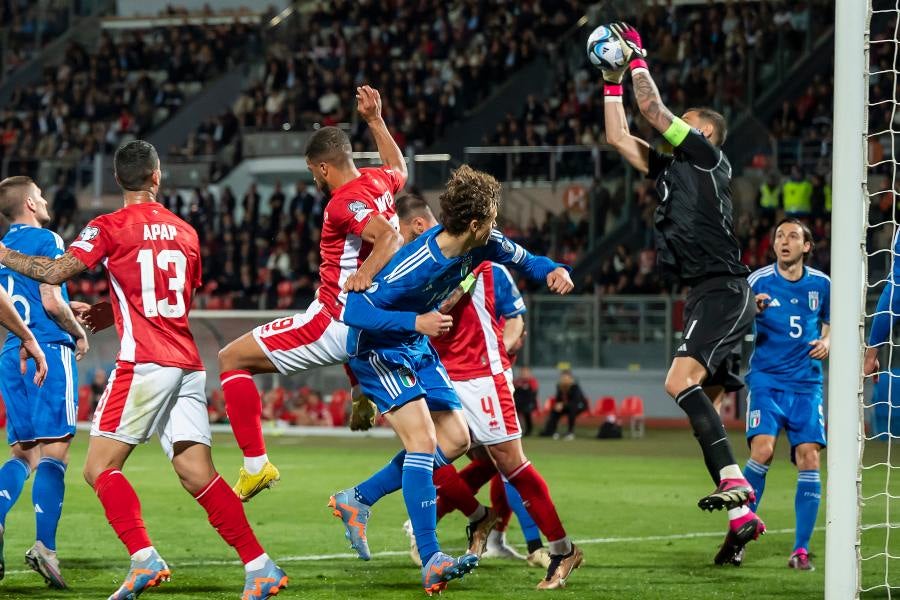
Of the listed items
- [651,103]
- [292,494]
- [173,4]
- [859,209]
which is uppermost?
[173,4]

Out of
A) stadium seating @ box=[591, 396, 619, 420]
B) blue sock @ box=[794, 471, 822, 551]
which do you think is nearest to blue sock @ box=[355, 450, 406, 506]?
blue sock @ box=[794, 471, 822, 551]

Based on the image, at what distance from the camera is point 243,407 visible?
7805 mm

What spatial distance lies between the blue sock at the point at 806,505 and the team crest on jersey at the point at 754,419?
1.59 feet

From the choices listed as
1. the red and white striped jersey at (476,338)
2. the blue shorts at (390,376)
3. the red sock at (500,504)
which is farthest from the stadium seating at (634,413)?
the blue shorts at (390,376)

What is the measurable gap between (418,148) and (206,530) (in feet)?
72.5

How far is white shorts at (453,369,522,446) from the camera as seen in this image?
8484mm

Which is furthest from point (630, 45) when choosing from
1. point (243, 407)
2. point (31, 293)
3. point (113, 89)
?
point (113, 89)

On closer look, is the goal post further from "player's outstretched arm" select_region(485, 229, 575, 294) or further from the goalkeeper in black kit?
"player's outstretched arm" select_region(485, 229, 575, 294)

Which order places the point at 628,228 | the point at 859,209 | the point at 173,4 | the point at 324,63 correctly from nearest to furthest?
the point at 859,209 → the point at 628,228 → the point at 324,63 → the point at 173,4

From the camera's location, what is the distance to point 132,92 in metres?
38.4

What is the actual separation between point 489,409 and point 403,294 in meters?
1.57

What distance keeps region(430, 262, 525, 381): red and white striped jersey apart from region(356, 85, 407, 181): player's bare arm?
34.8 inches

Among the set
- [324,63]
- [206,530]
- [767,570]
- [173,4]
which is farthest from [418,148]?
[767,570]

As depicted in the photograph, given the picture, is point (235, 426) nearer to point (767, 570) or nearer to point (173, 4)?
point (767, 570)
